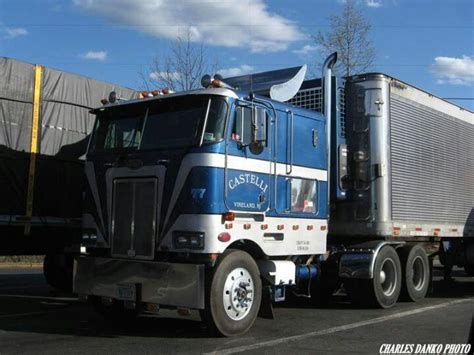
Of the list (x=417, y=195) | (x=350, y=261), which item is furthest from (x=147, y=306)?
(x=417, y=195)

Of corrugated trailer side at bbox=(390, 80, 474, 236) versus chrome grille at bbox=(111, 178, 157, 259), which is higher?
corrugated trailer side at bbox=(390, 80, 474, 236)

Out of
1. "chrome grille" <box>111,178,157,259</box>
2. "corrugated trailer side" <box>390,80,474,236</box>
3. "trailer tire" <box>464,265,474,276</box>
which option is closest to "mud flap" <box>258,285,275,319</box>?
"chrome grille" <box>111,178,157,259</box>

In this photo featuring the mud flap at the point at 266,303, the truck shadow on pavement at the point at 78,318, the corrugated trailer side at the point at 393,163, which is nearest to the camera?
the truck shadow on pavement at the point at 78,318

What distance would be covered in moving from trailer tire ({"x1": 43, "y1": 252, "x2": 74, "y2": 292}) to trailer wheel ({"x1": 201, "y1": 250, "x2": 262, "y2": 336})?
496 cm

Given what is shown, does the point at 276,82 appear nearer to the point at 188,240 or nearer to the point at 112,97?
the point at 112,97

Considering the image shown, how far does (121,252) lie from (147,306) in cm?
88

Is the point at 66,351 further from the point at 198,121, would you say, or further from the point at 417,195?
the point at 417,195

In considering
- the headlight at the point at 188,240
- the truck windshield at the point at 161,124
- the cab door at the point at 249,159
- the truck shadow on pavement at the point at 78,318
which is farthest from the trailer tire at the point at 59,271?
the cab door at the point at 249,159

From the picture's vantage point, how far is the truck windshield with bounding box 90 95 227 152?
7.88 meters

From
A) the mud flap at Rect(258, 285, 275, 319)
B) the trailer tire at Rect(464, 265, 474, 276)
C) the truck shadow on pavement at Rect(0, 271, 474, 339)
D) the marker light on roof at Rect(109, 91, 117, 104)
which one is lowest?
the truck shadow on pavement at Rect(0, 271, 474, 339)

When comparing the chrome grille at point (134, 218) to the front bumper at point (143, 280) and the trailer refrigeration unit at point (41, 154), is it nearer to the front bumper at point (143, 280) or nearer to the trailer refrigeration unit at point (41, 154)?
the front bumper at point (143, 280)

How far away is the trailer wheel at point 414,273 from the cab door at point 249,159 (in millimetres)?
4038

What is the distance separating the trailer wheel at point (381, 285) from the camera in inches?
402

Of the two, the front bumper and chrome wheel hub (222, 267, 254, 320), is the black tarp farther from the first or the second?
chrome wheel hub (222, 267, 254, 320)
